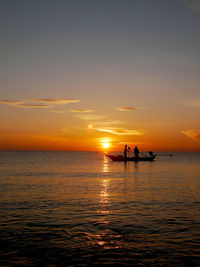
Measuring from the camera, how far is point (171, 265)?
9195 mm

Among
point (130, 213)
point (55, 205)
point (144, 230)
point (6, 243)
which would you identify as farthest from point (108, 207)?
point (6, 243)

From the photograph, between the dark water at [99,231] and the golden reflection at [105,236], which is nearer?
the dark water at [99,231]

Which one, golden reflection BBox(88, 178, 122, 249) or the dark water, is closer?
the dark water

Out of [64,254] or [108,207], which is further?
[108,207]

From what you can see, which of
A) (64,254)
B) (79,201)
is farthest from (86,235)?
(79,201)

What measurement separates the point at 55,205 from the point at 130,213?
5.64 meters

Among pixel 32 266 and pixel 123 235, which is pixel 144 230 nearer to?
pixel 123 235

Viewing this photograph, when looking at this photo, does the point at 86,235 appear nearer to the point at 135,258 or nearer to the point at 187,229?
the point at 135,258

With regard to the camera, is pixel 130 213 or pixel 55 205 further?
pixel 55 205

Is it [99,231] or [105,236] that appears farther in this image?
[99,231]

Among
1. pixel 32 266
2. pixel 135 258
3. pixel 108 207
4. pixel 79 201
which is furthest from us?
pixel 79 201

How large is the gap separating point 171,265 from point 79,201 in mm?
12313

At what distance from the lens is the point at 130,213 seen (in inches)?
658

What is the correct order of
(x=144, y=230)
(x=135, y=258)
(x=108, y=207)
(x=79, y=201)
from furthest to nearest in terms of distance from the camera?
(x=79, y=201) → (x=108, y=207) → (x=144, y=230) → (x=135, y=258)
